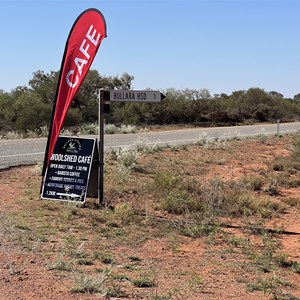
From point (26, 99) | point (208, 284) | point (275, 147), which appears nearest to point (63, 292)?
point (208, 284)

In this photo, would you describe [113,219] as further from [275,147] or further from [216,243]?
[275,147]

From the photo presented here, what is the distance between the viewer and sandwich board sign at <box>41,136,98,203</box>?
8.73 meters

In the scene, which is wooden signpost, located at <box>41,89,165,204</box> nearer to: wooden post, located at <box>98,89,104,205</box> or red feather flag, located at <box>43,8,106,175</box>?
wooden post, located at <box>98,89,104,205</box>

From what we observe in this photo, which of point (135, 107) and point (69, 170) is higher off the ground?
point (135, 107)

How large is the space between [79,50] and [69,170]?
202 centimetres

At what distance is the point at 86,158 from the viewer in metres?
8.77

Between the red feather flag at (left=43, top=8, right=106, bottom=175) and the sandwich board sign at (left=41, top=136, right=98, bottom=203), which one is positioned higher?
the red feather flag at (left=43, top=8, right=106, bottom=175)

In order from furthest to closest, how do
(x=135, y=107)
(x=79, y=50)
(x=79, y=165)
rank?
(x=135, y=107)
(x=79, y=165)
(x=79, y=50)

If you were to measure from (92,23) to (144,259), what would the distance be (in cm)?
403

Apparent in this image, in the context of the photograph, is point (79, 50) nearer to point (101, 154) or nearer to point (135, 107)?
point (101, 154)

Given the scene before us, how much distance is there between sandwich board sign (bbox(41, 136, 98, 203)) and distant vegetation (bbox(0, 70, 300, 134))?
22.2 metres

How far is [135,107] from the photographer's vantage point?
45.1 metres

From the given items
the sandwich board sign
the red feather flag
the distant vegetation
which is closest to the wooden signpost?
the sandwich board sign

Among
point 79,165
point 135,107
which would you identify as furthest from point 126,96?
point 135,107
